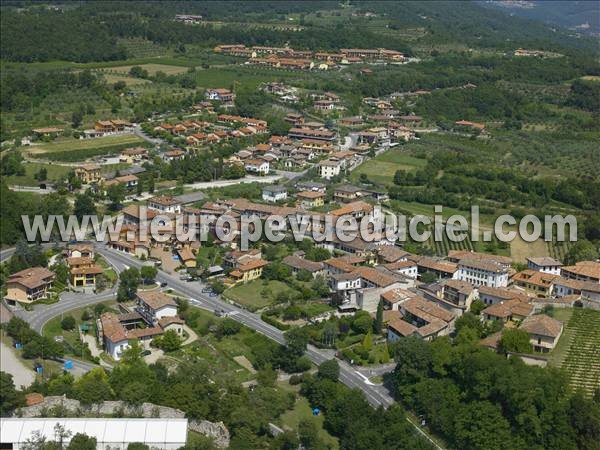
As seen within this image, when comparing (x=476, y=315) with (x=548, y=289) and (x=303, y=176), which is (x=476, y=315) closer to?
(x=548, y=289)

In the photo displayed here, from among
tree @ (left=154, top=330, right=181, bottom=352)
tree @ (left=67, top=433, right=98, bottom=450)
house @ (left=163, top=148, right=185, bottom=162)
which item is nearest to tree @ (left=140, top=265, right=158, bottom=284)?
A: tree @ (left=154, top=330, right=181, bottom=352)

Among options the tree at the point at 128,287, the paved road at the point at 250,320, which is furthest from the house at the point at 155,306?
the paved road at the point at 250,320

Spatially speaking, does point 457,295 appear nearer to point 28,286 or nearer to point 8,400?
point 8,400

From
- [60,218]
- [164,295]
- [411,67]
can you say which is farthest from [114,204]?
[411,67]

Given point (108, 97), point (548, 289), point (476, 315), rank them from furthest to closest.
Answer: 1. point (108, 97)
2. point (548, 289)
3. point (476, 315)

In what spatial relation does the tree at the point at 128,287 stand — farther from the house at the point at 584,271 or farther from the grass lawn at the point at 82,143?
the grass lawn at the point at 82,143

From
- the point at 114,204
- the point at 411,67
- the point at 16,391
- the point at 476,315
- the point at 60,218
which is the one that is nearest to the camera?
the point at 16,391
